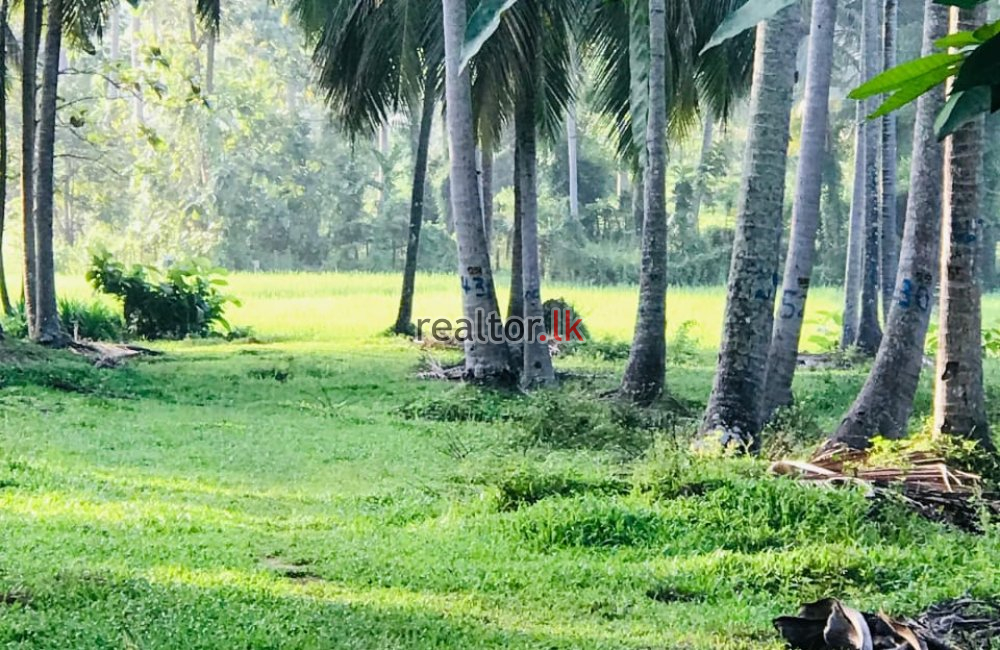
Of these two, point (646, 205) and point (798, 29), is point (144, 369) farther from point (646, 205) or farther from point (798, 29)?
point (798, 29)

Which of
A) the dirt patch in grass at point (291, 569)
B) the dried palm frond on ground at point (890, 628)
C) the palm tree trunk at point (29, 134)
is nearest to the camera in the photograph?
the dried palm frond on ground at point (890, 628)

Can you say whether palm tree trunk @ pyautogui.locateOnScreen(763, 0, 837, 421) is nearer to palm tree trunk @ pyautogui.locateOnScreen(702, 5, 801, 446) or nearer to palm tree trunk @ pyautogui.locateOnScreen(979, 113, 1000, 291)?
palm tree trunk @ pyautogui.locateOnScreen(702, 5, 801, 446)

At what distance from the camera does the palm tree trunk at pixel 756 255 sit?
8305mm

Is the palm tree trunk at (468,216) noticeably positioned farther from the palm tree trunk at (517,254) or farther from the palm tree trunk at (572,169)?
the palm tree trunk at (572,169)

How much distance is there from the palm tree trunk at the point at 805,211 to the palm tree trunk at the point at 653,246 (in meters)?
1.70

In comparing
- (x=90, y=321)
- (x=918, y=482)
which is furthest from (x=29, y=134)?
(x=918, y=482)

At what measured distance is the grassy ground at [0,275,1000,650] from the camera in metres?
4.36

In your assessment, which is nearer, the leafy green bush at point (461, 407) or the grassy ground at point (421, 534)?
the grassy ground at point (421, 534)

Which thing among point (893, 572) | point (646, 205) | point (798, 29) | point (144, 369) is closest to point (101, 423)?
point (144, 369)

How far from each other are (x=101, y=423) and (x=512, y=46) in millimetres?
5649

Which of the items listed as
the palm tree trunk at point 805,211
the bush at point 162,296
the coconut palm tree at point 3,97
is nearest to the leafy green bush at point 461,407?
the palm tree trunk at point 805,211

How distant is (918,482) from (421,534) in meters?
2.75

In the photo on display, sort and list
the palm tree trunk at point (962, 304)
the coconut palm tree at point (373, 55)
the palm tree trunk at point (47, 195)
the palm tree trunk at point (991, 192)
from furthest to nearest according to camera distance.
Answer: the palm tree trunk at point (991, 192), the palm tree trunk at point (47, 195), the coconut palm tree at point (373, 55), the palm tree trunk at point (962, 304)

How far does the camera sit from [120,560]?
205 inches
